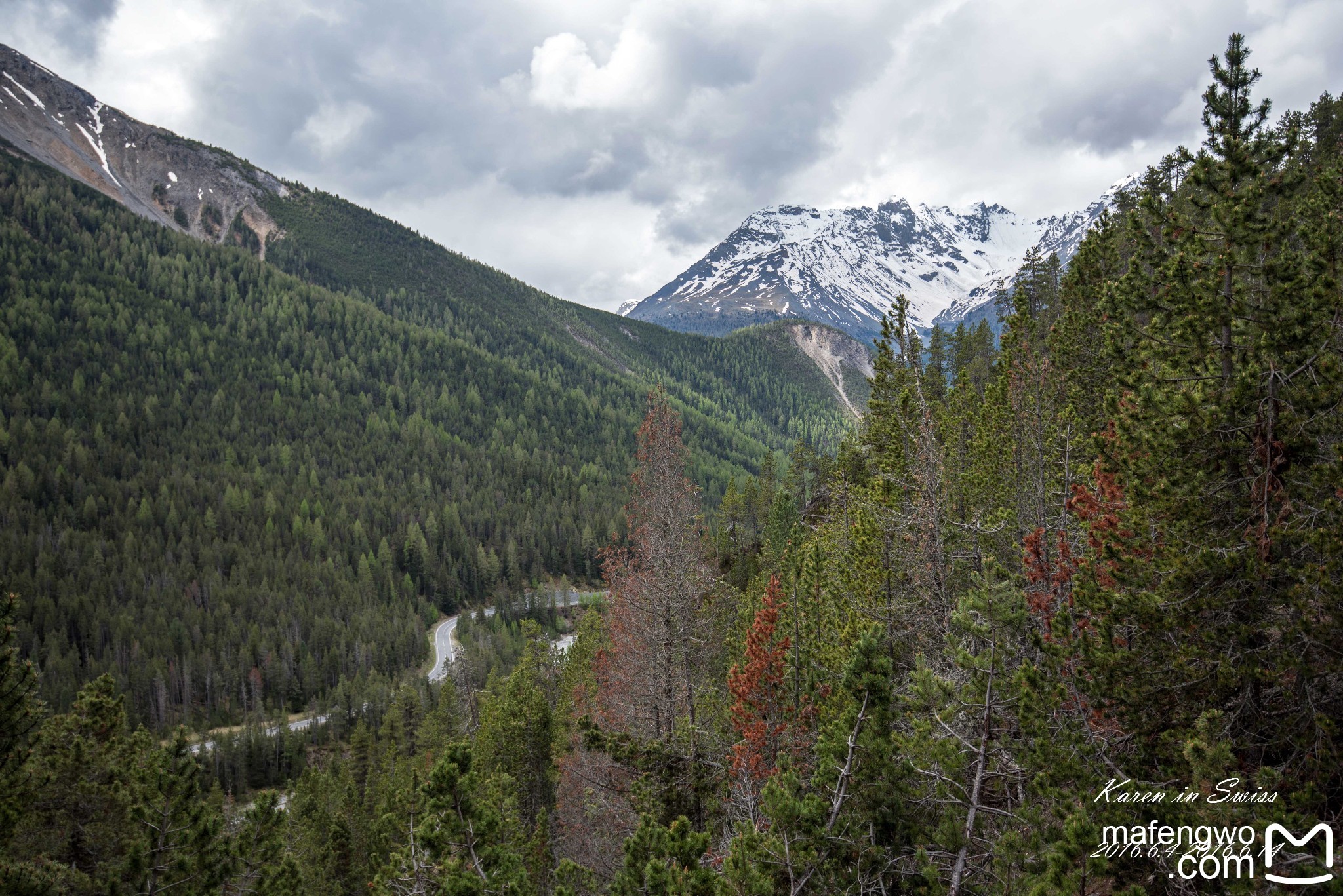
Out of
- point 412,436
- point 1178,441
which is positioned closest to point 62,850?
point 1178,441

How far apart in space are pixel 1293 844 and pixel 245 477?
148 m

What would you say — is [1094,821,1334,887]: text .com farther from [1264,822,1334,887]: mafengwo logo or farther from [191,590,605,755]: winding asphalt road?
[191,590,605,755]: winding asphalt road

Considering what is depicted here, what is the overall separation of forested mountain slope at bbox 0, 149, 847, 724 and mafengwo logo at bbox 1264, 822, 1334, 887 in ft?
173

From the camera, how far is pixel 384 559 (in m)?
109

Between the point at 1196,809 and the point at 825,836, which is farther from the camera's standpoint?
the point at 825,836

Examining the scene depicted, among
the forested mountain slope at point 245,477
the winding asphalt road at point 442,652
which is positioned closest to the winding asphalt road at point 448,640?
the winding asphalt road at point 442,652

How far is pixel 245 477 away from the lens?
123m

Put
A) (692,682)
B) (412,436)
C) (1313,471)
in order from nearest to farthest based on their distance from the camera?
(1313,471) → (692,682) → (412,436)

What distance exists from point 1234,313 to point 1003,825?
7115 millimetres

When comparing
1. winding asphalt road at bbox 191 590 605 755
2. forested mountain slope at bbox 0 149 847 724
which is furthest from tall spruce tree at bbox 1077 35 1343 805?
winding asphalt road at bbox 191 590 605 755

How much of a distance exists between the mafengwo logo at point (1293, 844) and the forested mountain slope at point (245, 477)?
5267 cm

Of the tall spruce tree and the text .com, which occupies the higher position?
the tall spruce tree

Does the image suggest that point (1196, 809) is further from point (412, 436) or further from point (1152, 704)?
point (412, 436)

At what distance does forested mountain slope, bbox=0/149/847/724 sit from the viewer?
8319cm
